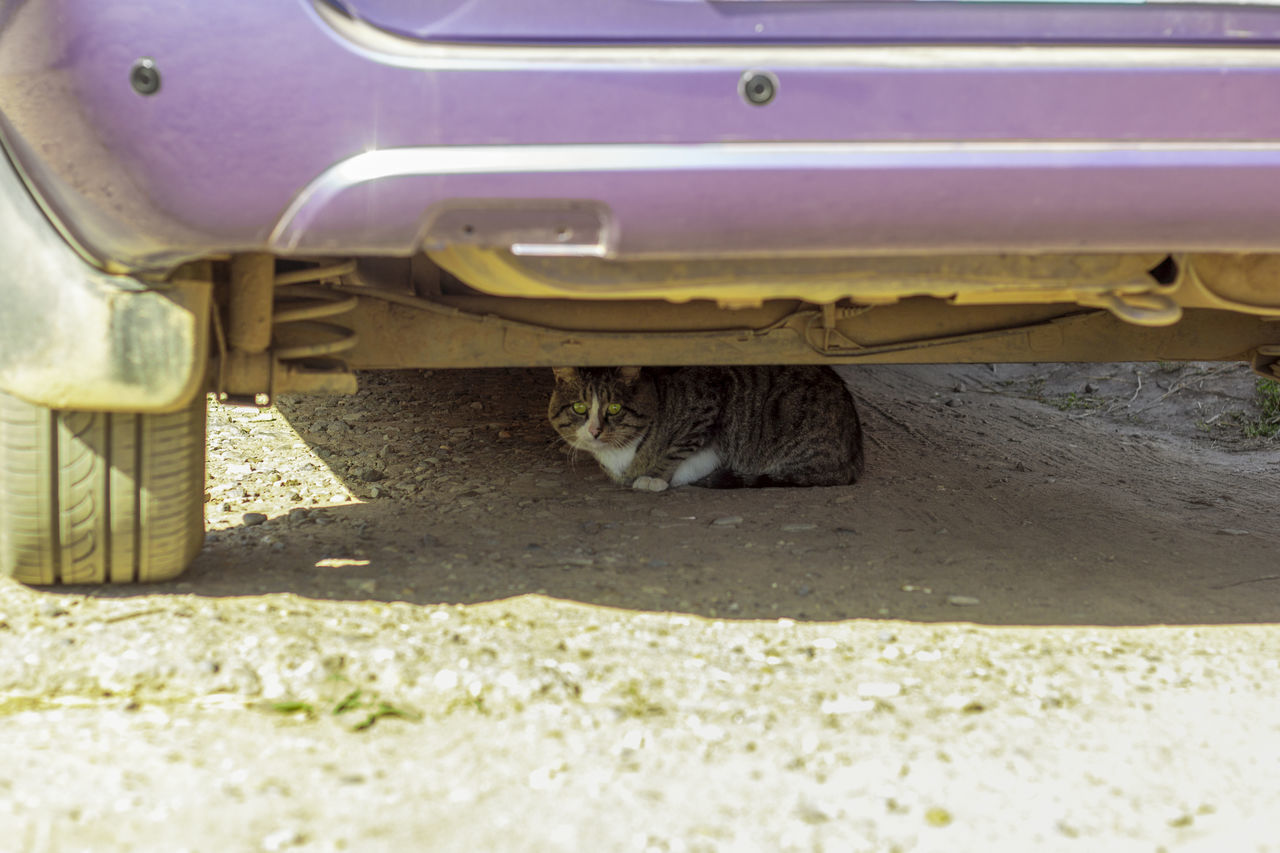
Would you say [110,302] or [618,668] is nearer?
[110,302]

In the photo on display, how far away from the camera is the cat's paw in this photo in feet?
13.3

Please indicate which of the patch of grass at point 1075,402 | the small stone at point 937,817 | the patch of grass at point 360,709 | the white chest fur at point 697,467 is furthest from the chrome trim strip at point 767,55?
the patch of grass at point 1075,402

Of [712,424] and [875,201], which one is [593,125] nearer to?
[875,201]

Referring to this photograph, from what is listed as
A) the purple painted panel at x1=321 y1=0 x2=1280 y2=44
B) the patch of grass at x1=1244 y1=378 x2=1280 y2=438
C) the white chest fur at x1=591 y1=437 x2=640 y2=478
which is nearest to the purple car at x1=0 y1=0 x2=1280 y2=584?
the purple painted panel at x1=321 y1=0 x2=1280 y2=44

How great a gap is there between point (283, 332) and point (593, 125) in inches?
38.8

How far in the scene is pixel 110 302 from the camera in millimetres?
2016

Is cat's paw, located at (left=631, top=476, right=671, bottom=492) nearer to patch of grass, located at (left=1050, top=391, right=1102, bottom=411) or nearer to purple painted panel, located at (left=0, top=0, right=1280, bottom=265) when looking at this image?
purple painted panel, located at (left=0, top=0, right=1280, bottom=265)

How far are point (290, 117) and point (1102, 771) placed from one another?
6.04ft

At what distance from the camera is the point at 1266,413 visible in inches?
220

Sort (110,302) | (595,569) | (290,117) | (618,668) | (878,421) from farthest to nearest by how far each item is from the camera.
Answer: (878,421) → (595,569) → (618,668) → (110,302) → (290,117)

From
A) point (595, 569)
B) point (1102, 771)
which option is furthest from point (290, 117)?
point (1102, 771)

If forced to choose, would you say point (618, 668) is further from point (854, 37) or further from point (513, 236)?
point (854, 37)

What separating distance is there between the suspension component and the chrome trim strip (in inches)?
23.4

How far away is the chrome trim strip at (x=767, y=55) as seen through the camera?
5.98 ft
